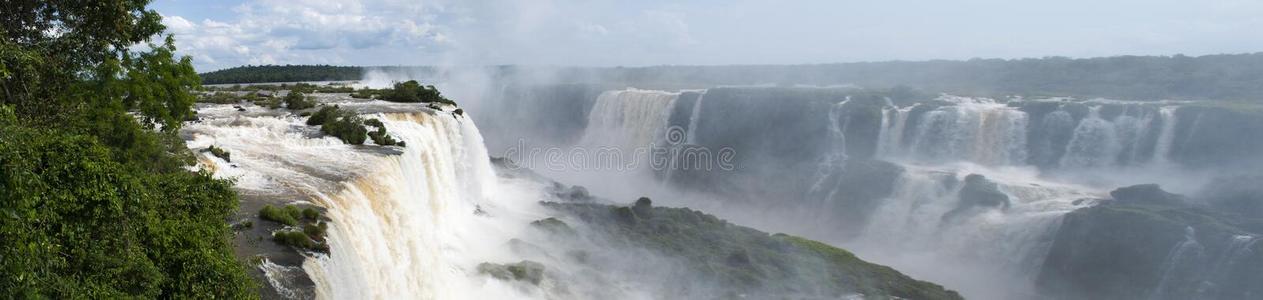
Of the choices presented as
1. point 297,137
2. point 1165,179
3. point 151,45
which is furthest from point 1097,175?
point 151,45

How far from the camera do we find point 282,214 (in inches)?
406

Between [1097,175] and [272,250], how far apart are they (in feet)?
104

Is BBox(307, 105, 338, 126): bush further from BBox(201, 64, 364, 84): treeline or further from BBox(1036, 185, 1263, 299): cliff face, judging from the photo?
BBox(201, 64, 364, 84): treeline

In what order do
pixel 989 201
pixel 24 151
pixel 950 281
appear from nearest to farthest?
pixel 24 151 < pixel 950 281 < pixel 989 201

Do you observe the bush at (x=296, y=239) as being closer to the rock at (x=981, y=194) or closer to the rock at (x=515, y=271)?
the rock at (x=515, y=271)

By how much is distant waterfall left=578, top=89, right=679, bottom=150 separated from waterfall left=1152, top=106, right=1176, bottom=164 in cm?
2456

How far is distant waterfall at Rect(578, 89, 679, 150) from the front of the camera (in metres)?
43.4

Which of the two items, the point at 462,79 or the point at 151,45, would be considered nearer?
the point at 151,45

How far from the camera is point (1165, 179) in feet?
91.7

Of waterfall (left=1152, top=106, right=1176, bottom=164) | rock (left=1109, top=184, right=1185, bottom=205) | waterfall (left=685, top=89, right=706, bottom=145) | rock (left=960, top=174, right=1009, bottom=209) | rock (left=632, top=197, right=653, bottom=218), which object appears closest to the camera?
rock (left=1109, top=184, right=1185, bottom=205)

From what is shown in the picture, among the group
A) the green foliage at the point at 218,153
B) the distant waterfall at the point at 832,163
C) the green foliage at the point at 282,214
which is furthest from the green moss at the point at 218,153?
the distant waterfall at the point at 832,163

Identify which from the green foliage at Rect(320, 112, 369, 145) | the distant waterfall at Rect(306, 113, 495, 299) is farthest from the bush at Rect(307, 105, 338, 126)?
the distant waterfall at Rect(306, 113, 495, 299)

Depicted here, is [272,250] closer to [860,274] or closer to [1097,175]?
[860,274]

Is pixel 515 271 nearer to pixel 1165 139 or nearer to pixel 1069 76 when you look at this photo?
pixel 1165 139
